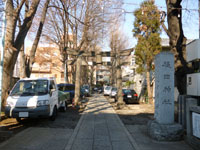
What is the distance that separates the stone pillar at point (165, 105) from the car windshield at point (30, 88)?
4.80m

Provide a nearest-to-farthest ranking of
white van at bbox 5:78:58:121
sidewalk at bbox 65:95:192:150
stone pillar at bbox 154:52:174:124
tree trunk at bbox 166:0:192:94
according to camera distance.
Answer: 1. sidewalk at bbox 65:95:192:150
2. stone pillar at bbox 154:52:174:124
3. white van at bbox 5:78:58:121
4. tree trunk at bbox 166:0:192:94

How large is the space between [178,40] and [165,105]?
3.35 metres

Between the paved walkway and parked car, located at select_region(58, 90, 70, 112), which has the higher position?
parked car, located at select_region(58, 90, 70, 112)

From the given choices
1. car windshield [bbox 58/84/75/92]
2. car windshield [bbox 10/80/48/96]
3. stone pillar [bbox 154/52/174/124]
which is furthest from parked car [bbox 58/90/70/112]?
stone pillar [bbox 154/52/174/124]

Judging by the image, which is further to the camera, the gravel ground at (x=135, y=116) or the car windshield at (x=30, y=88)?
the gravel ground at (x=135, y=116)

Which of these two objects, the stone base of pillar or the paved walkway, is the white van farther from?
the stone base of pillar

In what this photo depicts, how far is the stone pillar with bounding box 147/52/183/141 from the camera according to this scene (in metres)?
5.46

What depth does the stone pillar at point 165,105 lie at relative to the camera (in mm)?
5459

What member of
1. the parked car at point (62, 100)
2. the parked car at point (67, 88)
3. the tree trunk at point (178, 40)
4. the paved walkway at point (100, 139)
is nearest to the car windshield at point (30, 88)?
the parked car at point (62, 100)

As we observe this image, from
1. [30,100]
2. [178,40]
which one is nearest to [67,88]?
[30,100]

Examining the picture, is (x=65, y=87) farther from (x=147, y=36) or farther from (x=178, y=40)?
(x=178, y=40)

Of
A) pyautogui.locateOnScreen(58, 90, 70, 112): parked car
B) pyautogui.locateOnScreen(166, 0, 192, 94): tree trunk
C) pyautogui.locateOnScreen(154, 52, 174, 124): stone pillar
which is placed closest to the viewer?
pyautogui.locateOnScreen(154, 52, 174, 124): stone pillar

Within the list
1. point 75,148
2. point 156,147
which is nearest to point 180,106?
point 156,147

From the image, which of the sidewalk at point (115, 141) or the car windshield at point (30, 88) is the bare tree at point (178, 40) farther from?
the car windshield at point (30, 88)
